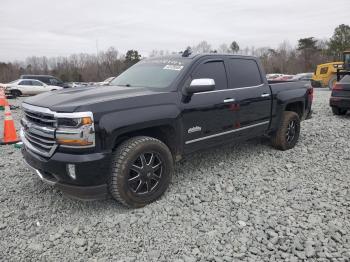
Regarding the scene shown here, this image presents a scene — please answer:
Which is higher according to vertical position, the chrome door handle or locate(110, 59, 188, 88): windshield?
locate(110, 59, 188, 88): windshield

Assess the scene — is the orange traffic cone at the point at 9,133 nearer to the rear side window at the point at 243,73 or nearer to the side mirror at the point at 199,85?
the side mirror at the point at 199,85

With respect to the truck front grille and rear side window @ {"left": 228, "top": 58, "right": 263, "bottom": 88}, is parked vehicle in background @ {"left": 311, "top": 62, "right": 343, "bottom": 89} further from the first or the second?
the truck front grille

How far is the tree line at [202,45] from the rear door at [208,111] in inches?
1559

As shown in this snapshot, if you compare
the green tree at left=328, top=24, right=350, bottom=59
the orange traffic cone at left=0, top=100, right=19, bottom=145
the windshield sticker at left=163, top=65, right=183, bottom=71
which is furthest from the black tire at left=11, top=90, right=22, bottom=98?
the green tree at left=328, top=24, right=350, bottom=59

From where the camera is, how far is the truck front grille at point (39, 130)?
10.4ft

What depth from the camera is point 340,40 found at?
143 feet

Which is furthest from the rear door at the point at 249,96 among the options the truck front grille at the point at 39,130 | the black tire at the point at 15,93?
the black tire at the point at 15,93

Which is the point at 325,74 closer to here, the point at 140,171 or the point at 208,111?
the point at 208,111

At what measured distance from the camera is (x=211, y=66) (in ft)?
14.3

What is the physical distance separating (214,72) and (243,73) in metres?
0.69

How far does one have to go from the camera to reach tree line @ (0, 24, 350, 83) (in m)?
44.8

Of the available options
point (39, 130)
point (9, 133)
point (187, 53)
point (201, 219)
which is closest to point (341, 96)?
point (187, 53)

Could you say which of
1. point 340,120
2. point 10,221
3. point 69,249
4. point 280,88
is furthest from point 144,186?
point 340,120

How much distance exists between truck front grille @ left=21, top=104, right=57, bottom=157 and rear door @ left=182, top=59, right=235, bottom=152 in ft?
5.11
